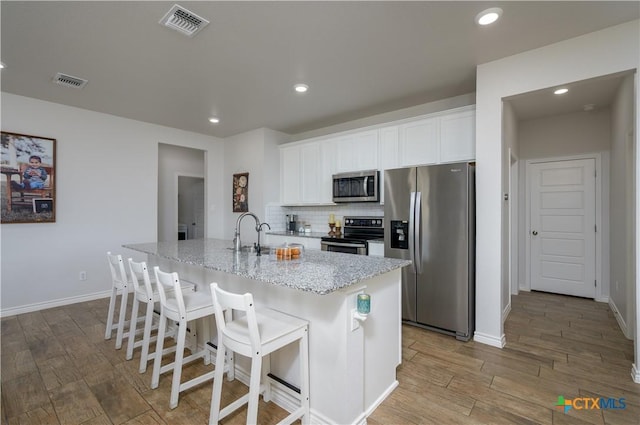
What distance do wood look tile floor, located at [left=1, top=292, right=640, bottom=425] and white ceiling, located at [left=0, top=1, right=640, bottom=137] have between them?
2.36m

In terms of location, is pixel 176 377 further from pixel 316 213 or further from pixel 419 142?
pixel 316 213

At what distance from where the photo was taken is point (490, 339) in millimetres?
2811

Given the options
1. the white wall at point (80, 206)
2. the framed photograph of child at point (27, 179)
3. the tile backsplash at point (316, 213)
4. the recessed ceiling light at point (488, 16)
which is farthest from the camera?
the tile backsplash at point (316, 213)

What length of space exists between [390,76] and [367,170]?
1276 mm

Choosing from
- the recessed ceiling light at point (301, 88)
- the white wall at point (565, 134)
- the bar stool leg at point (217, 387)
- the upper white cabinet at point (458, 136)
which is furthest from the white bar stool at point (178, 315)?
the white wall at point (565, 134)

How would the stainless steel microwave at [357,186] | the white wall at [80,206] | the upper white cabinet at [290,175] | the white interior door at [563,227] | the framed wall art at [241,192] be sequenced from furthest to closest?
1. the framed wall art at [241,192]
2. the upper white cabinet at [290,175]
3. the white interior door at [563,227]
4. the stainless steel microwave at [357,186]
5. the white wall at [80,206]

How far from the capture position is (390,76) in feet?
10.2

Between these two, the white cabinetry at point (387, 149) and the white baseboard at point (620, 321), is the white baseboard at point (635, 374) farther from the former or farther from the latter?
the white cabinetry at point (387, 149)

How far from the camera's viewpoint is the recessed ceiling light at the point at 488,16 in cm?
209

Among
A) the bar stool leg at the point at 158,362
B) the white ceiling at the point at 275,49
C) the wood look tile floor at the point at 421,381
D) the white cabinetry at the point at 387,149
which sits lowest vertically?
the wood look tile floor at the point at 421,381

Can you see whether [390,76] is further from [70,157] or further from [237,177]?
[70,157]

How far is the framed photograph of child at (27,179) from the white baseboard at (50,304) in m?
1.04

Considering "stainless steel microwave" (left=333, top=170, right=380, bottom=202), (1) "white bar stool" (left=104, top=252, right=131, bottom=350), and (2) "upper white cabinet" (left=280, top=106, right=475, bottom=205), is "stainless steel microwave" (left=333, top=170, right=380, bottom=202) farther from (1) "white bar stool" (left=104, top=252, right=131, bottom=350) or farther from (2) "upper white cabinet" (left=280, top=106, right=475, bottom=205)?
(1) "white bar stool" (left=104, top=252, right=131, bottom=350)

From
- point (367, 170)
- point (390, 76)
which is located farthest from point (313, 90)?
point (367, 170)
